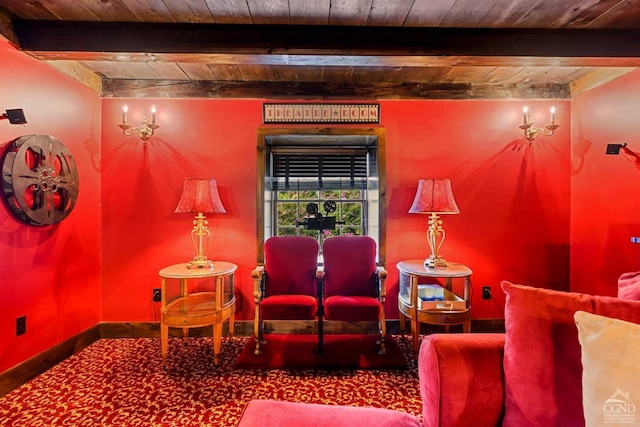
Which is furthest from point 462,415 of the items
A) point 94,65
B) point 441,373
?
point 94,65

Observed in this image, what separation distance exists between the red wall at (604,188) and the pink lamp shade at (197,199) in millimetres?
3519

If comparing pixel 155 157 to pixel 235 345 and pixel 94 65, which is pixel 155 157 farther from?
pixel 235 345

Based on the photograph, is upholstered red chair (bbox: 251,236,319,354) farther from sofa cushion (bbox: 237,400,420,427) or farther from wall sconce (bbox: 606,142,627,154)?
wall sconce (bbox: 606,142,627,154)

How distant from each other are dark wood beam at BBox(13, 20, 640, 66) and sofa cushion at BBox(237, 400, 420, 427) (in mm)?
2153

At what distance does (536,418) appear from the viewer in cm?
90

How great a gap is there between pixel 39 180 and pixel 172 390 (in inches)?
72.5

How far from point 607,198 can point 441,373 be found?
279 centimetres

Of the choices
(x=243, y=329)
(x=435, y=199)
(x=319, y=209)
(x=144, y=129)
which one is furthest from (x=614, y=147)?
(x=144, y=129)

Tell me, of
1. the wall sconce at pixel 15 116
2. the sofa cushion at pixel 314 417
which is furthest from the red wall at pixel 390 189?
the sofa cushion at pixel 314 417

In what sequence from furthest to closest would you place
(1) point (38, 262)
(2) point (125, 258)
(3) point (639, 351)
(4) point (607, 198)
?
(2) point (125, 258)
(4) point (607, 198)
(1) point (38, 262)
(3) point (639, 351)

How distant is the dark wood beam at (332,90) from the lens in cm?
290

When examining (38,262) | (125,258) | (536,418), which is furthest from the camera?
(125,258)

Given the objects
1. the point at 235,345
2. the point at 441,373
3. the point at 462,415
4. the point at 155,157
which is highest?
the point at 155,157

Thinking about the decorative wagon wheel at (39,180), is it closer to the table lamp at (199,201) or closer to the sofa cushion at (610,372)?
the table lamp at (199,201)
